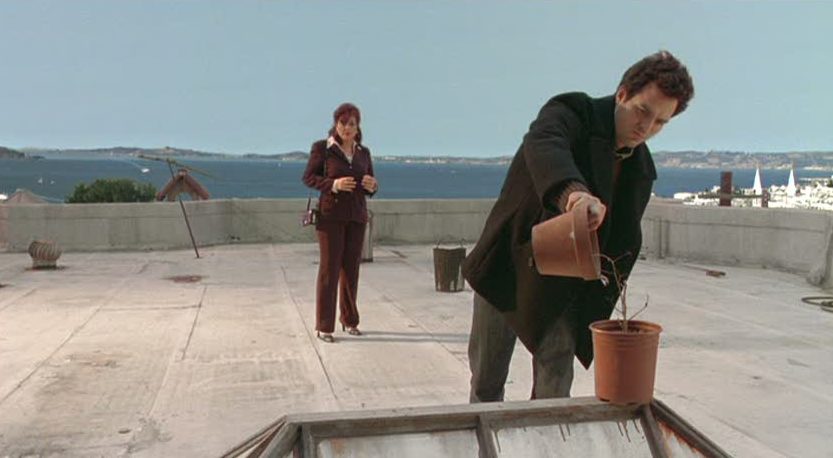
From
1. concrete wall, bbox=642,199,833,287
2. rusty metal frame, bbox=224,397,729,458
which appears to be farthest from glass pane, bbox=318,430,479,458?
concrete wall, bbox=642,199,833,287

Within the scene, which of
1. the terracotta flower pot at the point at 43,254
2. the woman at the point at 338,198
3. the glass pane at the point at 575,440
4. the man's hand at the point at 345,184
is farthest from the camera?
the terracotta flower pot at the point at 43,254

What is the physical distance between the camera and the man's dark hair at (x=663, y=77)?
2.73 meters

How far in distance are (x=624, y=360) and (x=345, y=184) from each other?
3.91 metres

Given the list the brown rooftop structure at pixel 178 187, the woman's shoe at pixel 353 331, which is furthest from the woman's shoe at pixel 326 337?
the brown rooftop structure at pixel 178 187

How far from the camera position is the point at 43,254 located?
37.4 ft

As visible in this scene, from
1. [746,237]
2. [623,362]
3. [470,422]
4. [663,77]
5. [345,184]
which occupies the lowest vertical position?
[746,237]

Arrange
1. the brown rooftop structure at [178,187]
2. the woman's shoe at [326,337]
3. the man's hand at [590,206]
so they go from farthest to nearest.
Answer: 1. the brown rooftop structure at [178,187]
2. the woman's shoe at [326,337]
3. the man's hand at [590,206]

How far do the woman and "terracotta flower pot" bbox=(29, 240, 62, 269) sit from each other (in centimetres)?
609

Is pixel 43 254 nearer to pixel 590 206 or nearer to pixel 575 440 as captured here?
pixel 575 440

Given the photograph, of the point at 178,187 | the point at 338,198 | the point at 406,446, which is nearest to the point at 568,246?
the point at 406,446

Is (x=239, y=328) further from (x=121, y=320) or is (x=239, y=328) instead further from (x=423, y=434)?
(x=423, y=434)

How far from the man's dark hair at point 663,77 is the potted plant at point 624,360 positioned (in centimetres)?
60

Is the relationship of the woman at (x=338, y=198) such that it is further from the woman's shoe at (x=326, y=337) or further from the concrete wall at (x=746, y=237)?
the concrete wall at (x=746, y=237)

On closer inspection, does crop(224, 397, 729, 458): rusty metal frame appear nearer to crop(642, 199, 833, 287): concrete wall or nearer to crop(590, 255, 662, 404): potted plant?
crop(590, 255, 662, 404): potted plant
